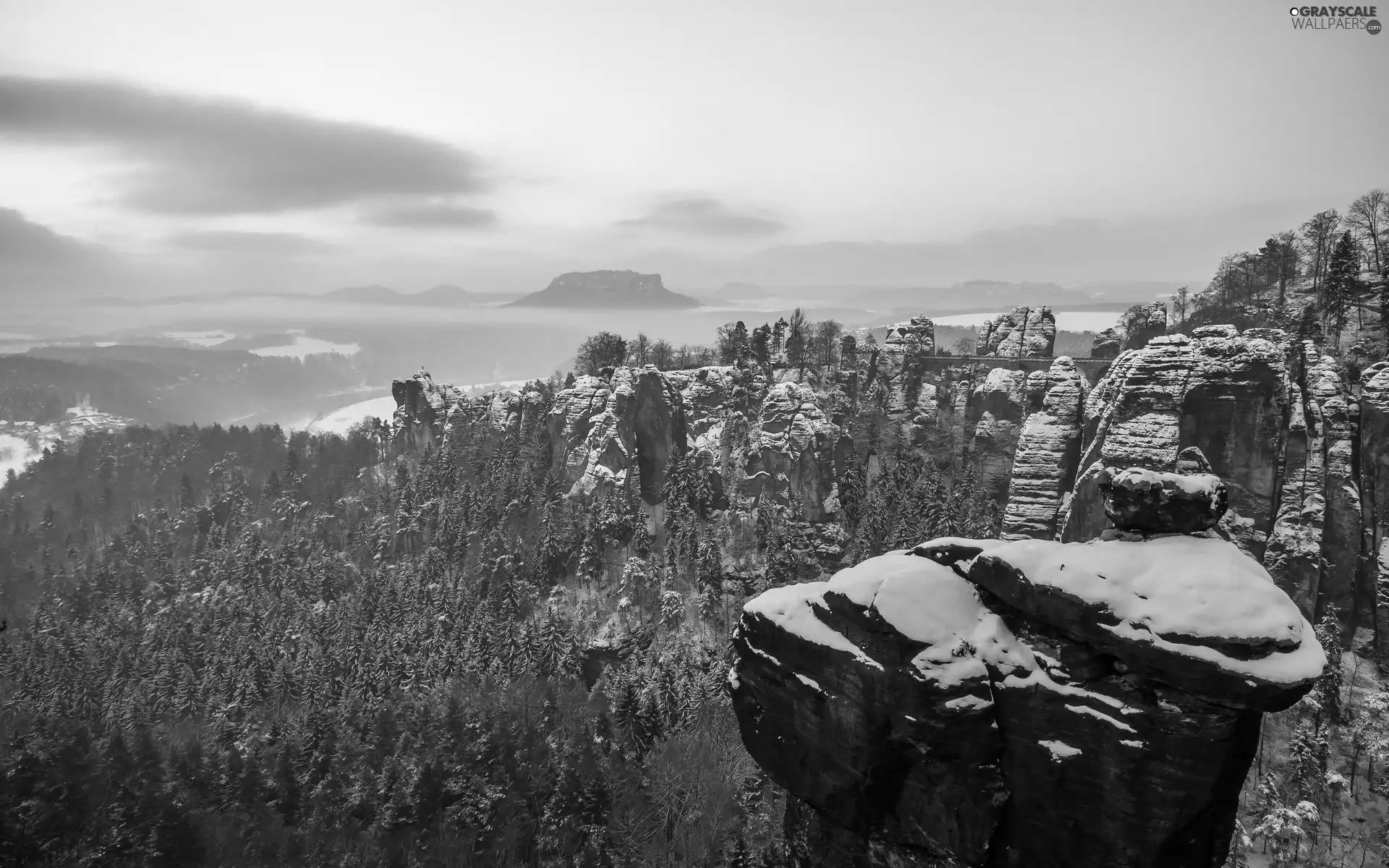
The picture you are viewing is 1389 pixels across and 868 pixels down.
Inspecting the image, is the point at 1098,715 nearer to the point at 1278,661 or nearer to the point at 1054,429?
the point at 1278,661

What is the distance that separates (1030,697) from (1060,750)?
1289mm

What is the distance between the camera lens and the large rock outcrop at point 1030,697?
13.7m

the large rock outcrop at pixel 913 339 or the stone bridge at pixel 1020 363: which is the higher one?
the large rock outcrop at pixel 913 339

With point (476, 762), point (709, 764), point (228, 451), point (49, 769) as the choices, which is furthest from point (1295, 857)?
point (228, 451)

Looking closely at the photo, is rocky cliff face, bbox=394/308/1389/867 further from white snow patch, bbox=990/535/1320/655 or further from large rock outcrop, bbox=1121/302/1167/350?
large rock outcrop, bbox=1121/302/1167/350

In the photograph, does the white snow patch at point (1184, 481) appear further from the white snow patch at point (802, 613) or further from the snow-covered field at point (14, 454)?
the snow-covered field at point (14, 454)

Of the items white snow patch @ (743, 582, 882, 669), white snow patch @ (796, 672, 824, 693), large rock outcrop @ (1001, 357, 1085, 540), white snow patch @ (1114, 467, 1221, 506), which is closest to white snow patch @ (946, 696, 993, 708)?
white snow patch @ (743, 582, 882, 669)

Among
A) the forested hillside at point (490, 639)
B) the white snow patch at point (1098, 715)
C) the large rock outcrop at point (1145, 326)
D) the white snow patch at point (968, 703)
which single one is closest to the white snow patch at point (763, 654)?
the white snow patch at point (968, 703)

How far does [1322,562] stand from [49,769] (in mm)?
85879

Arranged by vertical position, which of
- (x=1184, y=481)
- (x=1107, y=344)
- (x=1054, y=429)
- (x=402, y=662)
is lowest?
(x=402, y=662)

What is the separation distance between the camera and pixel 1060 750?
1520cm

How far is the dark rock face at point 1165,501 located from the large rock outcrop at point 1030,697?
0.48 m

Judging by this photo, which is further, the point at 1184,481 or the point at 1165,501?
the point at 1165,501

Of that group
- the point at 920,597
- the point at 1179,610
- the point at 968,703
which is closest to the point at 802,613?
the point at 920,597
